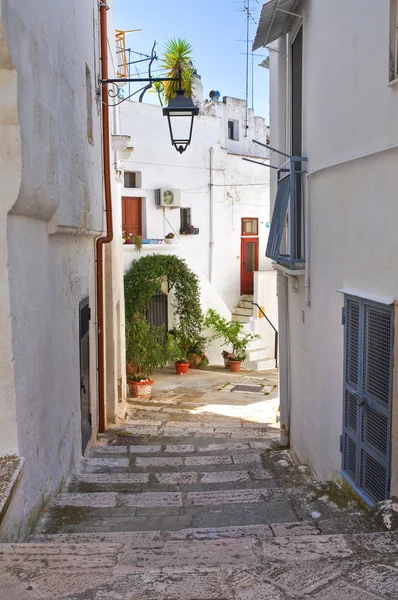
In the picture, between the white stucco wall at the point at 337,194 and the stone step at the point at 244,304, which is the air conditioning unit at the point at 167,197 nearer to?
the stone step at the point at 244,304

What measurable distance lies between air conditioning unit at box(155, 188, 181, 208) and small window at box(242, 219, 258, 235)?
3469mm

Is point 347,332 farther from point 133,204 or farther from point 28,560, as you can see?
point 133,204

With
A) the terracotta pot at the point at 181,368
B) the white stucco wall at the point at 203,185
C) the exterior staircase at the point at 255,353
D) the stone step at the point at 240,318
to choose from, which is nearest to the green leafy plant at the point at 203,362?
the terracotta pot at the point at 181,368

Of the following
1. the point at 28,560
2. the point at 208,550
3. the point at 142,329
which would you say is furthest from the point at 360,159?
the point at 142,329

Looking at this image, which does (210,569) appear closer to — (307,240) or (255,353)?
(307,240)

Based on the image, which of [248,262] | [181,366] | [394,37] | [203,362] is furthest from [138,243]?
[394,37]

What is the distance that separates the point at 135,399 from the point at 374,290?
9081mm

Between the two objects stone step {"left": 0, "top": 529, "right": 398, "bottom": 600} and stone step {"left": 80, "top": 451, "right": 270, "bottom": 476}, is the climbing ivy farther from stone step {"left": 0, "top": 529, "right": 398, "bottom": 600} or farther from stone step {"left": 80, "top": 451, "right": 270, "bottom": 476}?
stone step {"left": 0, "top": 529, "right": 398, "bottom": 600}

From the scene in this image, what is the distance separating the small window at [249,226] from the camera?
2228 centimetres

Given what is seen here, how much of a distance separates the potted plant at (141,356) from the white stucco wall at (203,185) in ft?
18.4

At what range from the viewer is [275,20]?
25.0 ft

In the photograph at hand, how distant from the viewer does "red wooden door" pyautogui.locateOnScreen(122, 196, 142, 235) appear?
19562 millimetres

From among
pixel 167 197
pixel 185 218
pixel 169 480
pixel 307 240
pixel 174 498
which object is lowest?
pixel 169 480

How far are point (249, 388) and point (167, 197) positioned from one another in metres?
7.59
